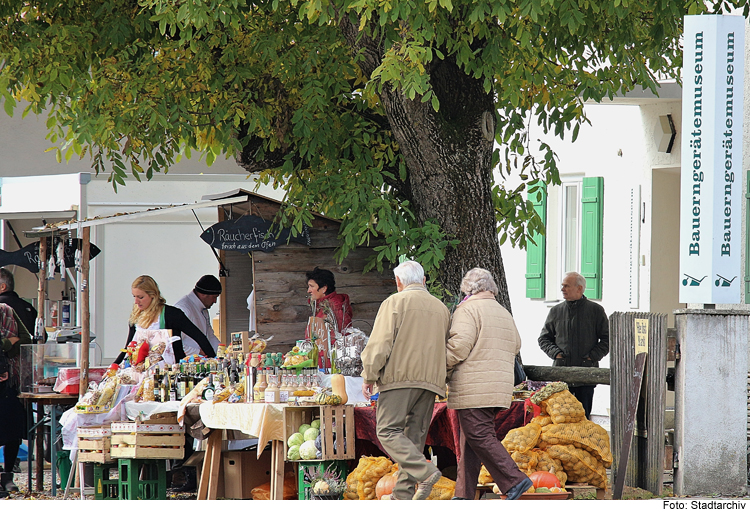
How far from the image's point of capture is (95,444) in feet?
28.9

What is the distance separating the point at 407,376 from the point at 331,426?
2.75 feet

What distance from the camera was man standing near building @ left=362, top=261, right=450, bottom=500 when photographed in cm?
736

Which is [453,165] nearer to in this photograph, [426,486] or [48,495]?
[426,486]

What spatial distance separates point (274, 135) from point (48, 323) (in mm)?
3312

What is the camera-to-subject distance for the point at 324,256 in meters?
10.9

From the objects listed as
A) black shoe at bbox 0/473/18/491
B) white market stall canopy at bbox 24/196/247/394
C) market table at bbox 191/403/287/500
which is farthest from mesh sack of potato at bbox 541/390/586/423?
black shoe at bbox 0/473/18/491

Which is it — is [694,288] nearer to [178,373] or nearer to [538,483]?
[538,483]

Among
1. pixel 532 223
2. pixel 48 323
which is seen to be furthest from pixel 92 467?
pixel 532 223

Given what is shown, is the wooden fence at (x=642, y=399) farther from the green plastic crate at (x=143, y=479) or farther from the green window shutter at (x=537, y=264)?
the green window shutter at (x=537, y=264)

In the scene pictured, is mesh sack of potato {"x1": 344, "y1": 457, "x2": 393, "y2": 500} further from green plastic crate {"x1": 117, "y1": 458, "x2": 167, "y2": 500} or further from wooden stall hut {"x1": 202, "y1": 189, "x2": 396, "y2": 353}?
wooden stall hut {"x1": 202, "y1": 189, "x2": 396, "y2": 353}

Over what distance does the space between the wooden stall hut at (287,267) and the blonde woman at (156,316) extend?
88 centimetres

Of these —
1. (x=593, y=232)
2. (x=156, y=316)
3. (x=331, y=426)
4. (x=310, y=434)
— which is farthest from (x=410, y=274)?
(x=593, y=232)

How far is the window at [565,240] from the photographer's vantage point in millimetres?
14000

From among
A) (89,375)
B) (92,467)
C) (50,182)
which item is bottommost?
(92,467)
